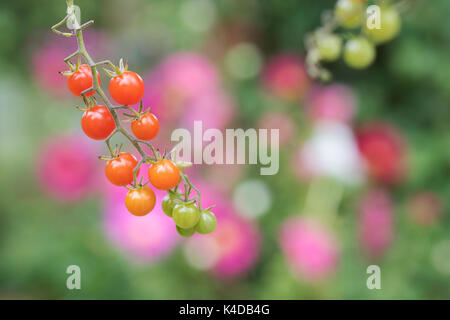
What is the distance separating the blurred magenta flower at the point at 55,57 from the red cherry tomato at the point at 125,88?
3.77ft

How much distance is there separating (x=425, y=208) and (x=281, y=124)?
473 mm

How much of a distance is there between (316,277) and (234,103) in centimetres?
60

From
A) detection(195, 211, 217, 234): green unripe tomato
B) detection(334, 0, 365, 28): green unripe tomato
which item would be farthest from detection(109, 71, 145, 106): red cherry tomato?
detection(334, 0, 365, 28): green unripe tomato

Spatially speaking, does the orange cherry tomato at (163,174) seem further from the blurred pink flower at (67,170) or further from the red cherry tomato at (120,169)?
the blurred pink flower at (67,170)

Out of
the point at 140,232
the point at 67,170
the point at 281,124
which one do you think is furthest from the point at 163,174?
the point at 281,124

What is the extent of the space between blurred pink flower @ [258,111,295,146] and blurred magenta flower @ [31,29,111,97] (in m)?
0.58

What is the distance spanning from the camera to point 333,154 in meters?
1.28

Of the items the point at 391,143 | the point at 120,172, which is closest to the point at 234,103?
the point at 391,143

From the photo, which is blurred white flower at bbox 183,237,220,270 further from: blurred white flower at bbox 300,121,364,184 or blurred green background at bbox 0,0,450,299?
blurred white flower at bbox 300,121,364,184

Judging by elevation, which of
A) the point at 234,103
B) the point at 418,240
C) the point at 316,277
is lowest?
the point at 316,277

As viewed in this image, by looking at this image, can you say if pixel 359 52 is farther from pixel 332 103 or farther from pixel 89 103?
pixel 332 103
